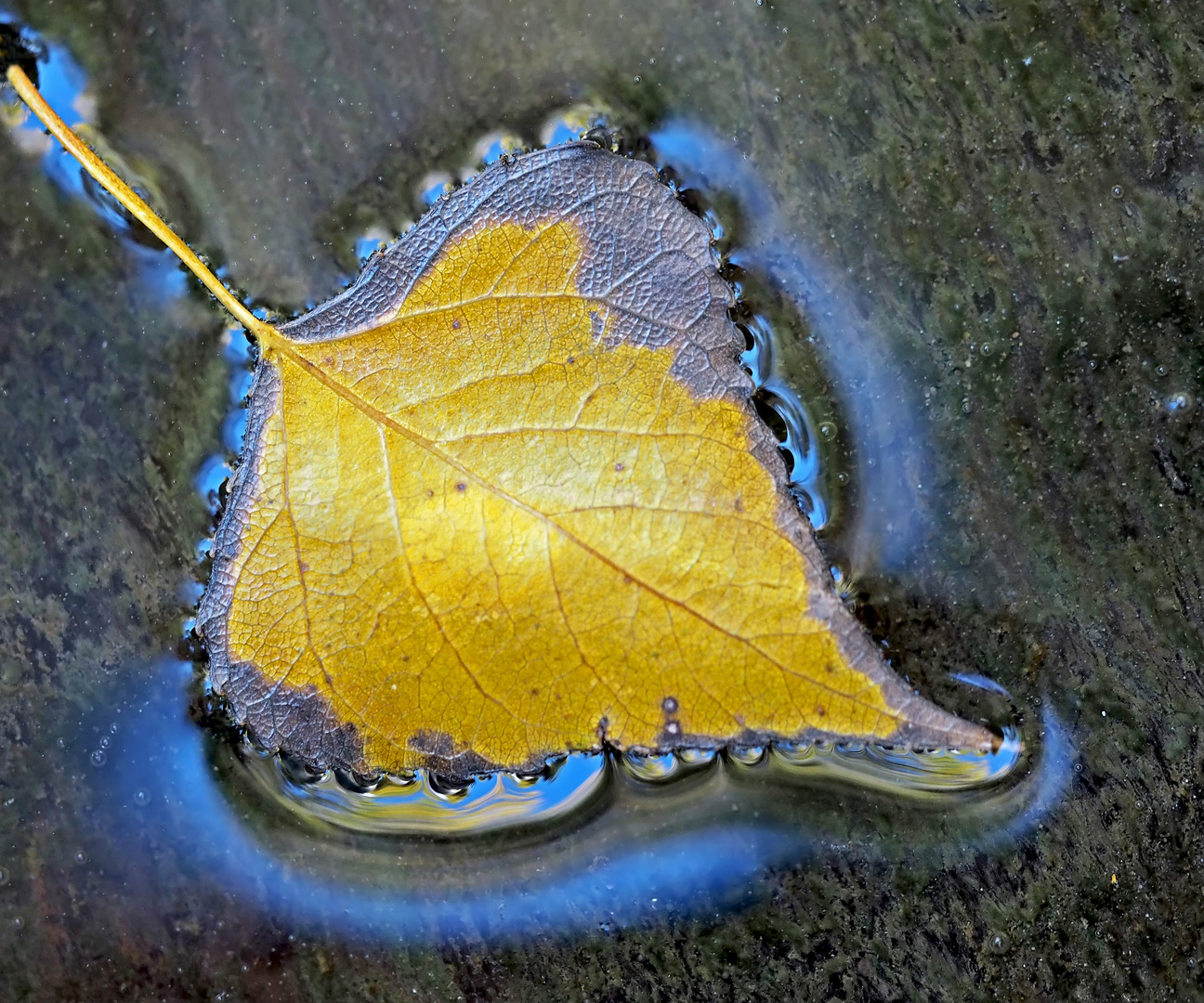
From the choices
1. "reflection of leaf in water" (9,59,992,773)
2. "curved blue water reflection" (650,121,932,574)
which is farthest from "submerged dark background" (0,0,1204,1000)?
"reflection of leaf in water" (9,59,992,773)

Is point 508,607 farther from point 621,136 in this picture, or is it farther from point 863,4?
point 863,4

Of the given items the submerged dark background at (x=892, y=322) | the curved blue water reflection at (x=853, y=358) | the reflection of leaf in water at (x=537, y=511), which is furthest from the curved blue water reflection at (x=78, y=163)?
the curved blue water reflection at (x=853, y=358)

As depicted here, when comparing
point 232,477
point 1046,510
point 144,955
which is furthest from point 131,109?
point 1046,510

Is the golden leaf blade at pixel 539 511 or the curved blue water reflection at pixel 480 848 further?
the curved blue water reflection at pixel 480 848

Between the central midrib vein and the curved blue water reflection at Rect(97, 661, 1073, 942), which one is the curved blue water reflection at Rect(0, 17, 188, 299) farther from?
the curved blue water reflection at Rect(97, 661, 1073, 942)

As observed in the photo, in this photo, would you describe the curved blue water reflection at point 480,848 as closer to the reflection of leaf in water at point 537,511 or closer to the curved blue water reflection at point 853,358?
the reflection of leaf in water at point 537,511

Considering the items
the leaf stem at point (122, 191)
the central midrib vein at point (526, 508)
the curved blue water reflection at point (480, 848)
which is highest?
the leaf stem at point (122, 191)

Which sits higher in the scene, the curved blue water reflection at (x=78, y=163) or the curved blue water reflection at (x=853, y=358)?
the curved blue water reflection at (x=78, y=163)

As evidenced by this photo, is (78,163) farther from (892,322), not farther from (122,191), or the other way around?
(892,322)
